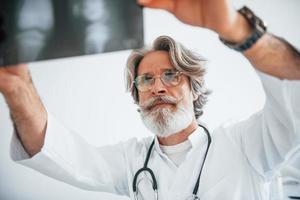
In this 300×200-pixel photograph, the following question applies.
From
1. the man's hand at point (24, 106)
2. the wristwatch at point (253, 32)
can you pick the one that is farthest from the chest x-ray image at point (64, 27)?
the wristwatch at point (253, 32)

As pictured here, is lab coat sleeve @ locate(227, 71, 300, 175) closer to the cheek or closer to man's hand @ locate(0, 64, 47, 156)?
the cheek

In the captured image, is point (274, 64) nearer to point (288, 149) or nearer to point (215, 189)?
point (288, 149)

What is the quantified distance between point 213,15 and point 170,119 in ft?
1.25

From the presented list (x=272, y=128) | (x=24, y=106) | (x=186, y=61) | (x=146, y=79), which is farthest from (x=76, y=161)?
(x=272, y=128)

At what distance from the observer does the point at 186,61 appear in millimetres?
1188

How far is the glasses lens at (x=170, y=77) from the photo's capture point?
1185 millimetres

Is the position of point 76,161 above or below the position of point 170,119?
below

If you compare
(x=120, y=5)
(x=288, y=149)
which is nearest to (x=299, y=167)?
(x=288, y=149)

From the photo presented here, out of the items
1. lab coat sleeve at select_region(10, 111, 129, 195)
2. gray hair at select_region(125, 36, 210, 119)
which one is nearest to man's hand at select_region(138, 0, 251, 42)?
gray hair at select_region(125, 36, 210, 119)

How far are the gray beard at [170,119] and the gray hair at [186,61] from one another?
4cm

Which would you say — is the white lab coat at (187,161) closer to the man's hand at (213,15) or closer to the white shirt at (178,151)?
the white shirt at (178,151)

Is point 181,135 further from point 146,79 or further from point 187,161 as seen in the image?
point 146,79

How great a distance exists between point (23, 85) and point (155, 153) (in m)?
0.45

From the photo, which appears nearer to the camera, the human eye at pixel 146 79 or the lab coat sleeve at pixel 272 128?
the lab coat sleeve at pixel 272 128
